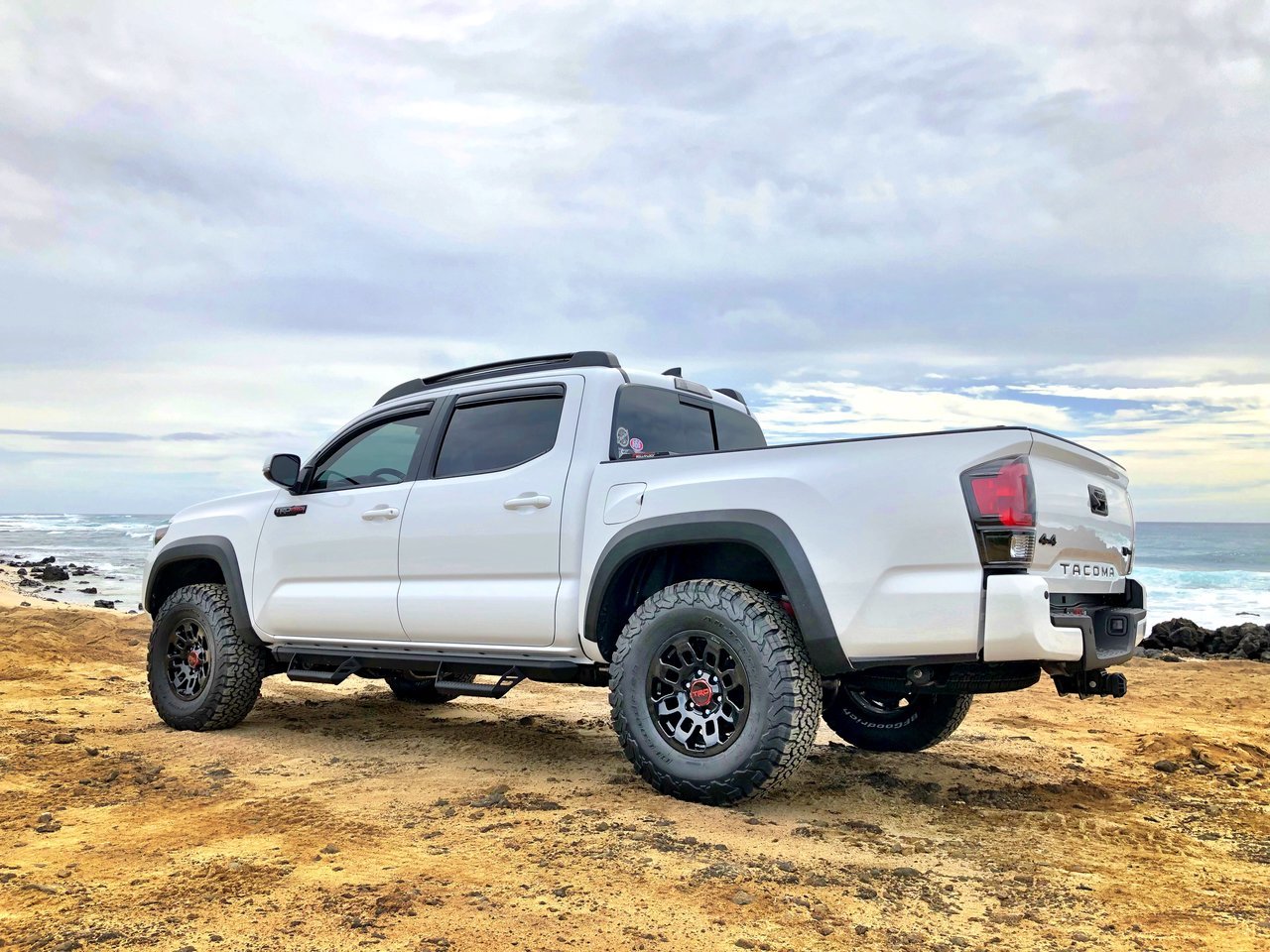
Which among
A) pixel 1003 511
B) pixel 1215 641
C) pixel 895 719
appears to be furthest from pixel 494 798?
pixel 1215 641

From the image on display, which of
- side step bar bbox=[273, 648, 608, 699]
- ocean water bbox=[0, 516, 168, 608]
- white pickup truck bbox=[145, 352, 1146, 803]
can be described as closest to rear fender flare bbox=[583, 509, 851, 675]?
white pickup truck bbox=[145, 352, 1146, 803]

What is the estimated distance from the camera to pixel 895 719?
5594 millimetres

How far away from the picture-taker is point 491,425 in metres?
5.36

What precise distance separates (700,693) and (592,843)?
2.64 ft

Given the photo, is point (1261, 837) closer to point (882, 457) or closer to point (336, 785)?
point (882, 457)

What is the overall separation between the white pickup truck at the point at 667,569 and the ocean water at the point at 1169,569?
926cm

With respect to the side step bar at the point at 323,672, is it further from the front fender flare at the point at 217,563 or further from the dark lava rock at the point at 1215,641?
the dark lava rock at the point at 1215,641

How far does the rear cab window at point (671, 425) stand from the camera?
5.03 meters

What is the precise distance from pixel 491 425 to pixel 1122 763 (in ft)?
13.1

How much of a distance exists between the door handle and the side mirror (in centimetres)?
181

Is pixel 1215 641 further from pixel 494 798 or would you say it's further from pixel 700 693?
pixel 494 798

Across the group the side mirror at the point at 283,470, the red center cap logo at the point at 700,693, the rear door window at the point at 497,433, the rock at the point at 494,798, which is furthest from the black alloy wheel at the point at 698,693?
the side mirror at the point at 283,470

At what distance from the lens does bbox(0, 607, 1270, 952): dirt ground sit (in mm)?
3023

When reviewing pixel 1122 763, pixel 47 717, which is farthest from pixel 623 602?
pixel 47 717
